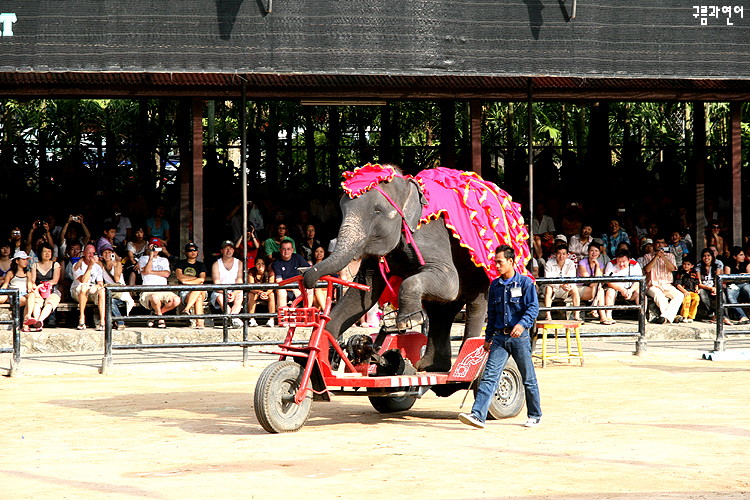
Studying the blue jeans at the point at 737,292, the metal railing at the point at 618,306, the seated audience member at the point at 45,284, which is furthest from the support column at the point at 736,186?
the seated audience member at the point at 45,284

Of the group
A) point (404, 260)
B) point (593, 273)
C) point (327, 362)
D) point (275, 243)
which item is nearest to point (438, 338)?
point (404, 260)

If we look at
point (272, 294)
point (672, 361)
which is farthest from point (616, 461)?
point (272, 294)

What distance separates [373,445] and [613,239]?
1096 cm

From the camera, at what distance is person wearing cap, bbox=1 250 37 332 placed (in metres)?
15.2

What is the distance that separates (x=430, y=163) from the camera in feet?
76.2

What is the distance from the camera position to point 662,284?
686 inches

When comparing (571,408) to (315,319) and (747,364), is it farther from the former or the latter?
(747,364)

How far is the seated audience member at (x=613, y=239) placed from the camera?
61.4 feet

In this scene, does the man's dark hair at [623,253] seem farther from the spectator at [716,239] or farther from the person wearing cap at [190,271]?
the person wearing cap at [190,271]

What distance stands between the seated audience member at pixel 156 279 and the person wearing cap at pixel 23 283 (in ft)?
4.73

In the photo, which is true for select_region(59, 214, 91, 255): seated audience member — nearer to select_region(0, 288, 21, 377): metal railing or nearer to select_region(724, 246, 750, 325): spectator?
select_region(0, 288, 21, 377): metal railing

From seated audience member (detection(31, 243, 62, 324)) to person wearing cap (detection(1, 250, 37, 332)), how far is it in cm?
8

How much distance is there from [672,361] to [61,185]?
37.2 ft

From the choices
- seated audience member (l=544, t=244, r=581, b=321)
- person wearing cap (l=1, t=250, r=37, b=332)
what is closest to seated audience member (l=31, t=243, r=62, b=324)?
person wearing cap (l=1, t=250, r=37, b=332)
